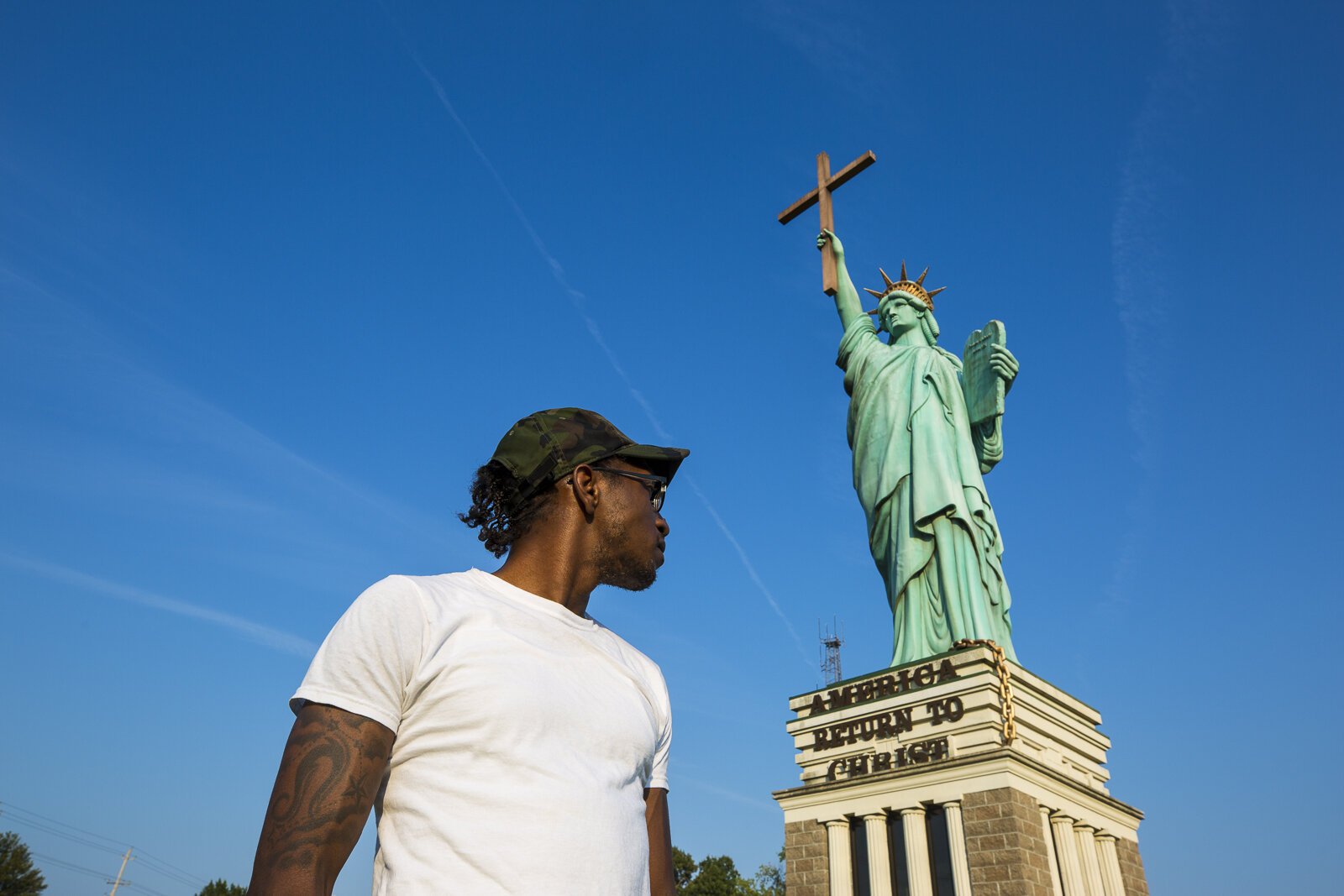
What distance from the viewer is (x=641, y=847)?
2.09 meters

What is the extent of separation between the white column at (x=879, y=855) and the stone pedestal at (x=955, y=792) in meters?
0.02

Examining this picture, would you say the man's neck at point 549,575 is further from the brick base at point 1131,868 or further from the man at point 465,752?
the brick base at point 1131,868

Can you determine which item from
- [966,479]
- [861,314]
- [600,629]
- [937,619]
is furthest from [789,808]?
[600,629]

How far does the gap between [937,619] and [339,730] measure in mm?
14558

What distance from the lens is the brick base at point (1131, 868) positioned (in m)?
14.8

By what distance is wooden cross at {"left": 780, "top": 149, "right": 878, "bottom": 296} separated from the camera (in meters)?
19.2

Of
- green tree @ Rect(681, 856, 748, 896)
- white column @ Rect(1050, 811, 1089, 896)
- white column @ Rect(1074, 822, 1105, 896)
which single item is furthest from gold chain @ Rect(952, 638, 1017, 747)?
green tree @ Rect(681, 856, 748, 896)

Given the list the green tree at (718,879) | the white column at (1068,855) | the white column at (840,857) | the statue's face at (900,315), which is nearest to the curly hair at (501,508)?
the white column at (840,857)

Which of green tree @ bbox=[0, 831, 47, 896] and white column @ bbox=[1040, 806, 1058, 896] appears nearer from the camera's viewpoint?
white column @ bbox=[1040, 806, 1058, 896]

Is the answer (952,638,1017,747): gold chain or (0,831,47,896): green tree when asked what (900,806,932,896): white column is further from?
(0,831,47,896): green tree

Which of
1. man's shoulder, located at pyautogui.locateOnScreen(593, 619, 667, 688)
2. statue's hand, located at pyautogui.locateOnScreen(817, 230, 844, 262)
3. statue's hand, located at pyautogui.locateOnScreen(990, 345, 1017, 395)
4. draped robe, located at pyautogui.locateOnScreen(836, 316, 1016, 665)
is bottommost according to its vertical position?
man's shoulder, located at pyautogui.locateOnScreen(593, 619, 667, 688)

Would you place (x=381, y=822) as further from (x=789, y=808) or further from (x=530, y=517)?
(x=789, y=808)

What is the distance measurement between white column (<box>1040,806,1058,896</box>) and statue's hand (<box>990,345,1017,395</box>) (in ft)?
24.4

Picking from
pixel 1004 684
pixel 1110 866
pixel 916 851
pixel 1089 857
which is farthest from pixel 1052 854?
pixel 1004 684
